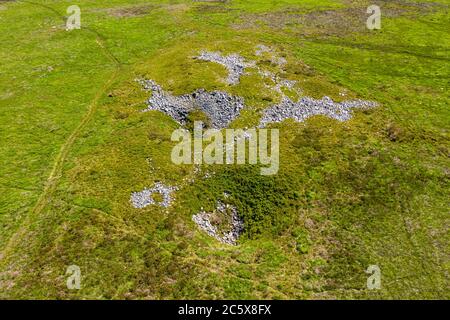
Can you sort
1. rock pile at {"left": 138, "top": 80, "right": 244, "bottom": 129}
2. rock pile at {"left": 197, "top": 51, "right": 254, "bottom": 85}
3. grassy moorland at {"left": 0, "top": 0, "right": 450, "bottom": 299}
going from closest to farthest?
grassy moorland at {"left": 0, "top": 0, "right": 450, "bottom": 299}, rock pile at {"left": 138, "top": 80, "right": 244, "bottom": 129}, rock pile at {"left": 197, "top": 51, "right": 254, "bottom": 85}

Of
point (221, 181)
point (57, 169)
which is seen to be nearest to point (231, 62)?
point (221, 181)

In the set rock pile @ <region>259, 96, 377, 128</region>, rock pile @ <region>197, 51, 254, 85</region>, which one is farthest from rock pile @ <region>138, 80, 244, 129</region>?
rock pile @ <region>197, 51, 254, 85</region>

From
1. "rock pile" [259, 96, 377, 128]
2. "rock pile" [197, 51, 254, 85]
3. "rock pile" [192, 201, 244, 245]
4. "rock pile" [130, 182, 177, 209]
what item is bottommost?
"rock pile" [192, 201, 244, 245]

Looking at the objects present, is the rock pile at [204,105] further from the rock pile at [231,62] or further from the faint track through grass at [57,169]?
the faint track through grass at [57,169]

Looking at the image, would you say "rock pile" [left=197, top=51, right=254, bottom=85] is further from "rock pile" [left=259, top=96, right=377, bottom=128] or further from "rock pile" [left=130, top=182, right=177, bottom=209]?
"rock pile" [left=130, top=182, right=177, bottom=209]

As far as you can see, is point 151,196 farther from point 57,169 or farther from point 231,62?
point 231,62

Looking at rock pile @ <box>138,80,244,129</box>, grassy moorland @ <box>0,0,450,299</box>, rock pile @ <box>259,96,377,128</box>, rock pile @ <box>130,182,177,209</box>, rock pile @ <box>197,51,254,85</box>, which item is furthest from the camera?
rock pile @ <box>197,51,254,85</box>
